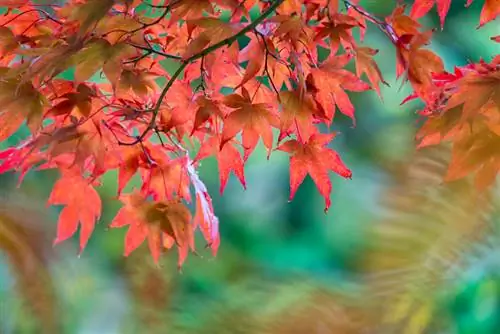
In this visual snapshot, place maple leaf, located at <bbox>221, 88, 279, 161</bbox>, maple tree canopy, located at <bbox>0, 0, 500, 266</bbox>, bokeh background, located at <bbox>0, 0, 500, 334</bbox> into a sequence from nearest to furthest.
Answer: maple tree canopy, located at <bbox>0, 0, 500, 266</bbox>, maple leaf, located at <bbox>221, 88, 279, 161</bbox>, bokeh background, located at <bbox>0, 0, 500, 334</bbox>

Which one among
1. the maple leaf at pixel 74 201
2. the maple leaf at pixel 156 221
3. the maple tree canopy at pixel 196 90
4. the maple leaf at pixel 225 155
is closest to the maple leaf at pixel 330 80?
the maple tree canopy at pixel 196 90

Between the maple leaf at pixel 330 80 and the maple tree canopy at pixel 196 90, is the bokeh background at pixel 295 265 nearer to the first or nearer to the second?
the maple tree canopy at pixel 196 90

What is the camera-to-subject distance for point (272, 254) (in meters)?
2.09

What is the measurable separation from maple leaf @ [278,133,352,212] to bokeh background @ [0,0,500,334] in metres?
1.11

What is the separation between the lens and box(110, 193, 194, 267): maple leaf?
107 cm

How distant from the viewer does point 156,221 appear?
43.1 inches

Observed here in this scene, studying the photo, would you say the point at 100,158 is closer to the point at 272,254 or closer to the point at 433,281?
the point at 272,254

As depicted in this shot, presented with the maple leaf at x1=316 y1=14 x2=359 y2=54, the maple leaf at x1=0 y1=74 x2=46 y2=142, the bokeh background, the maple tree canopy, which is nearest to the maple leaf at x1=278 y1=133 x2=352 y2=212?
the maple tree canopy

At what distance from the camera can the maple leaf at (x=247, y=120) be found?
2.97ft

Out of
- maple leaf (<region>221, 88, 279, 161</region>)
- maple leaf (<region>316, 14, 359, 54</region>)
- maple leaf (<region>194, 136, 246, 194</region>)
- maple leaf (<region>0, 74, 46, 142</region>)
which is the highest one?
maple leaf (<region>316, 14, 359, 54</region>)

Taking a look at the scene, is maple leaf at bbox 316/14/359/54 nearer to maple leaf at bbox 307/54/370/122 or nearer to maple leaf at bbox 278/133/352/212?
maple leaf at bbox 307/54/370/122

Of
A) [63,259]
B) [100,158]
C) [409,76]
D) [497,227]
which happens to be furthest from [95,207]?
[497,227]

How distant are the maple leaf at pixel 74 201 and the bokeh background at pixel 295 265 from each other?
93 cm

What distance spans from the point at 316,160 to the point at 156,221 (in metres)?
0.30
